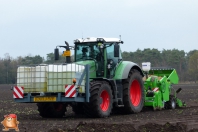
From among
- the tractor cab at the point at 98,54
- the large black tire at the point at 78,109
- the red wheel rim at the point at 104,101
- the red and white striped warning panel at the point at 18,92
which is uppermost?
the tractor cab at the point at 98,54

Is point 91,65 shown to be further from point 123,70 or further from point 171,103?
point 171,103

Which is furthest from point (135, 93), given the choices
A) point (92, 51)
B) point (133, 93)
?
point (92, 51)

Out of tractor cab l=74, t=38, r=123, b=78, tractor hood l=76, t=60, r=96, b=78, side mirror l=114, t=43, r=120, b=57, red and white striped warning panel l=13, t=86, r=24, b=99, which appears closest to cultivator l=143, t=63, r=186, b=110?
tractor cab l=74, t=38, r=123, b=78

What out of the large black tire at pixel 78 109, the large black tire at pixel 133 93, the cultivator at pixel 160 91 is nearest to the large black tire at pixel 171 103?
the cultivator at pixel 160 91

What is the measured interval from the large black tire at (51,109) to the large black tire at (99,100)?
1292 millimetres

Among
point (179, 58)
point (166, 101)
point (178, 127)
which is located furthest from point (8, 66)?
point (178, 127)

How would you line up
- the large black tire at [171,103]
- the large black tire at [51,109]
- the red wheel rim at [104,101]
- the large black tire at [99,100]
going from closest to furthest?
the large black tire at [99,100], the red wheel rim at [104,101], the large black tire at [51,109], the large black tire at [171,103]

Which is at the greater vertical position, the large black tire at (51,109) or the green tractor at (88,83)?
the green tractor at (88,83)

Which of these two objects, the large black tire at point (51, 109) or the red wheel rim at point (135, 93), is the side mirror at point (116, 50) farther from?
the large black tire at point (51, 109)

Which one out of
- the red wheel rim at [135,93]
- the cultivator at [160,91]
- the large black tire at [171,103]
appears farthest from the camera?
the large black tire at [171,103]

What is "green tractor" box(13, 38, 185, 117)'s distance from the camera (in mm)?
13685

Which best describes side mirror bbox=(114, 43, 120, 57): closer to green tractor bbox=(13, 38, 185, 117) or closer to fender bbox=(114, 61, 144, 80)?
green tractor bbox=(13, 38, 185, 117)

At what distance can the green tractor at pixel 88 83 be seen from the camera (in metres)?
13.7

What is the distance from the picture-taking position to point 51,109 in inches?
580
